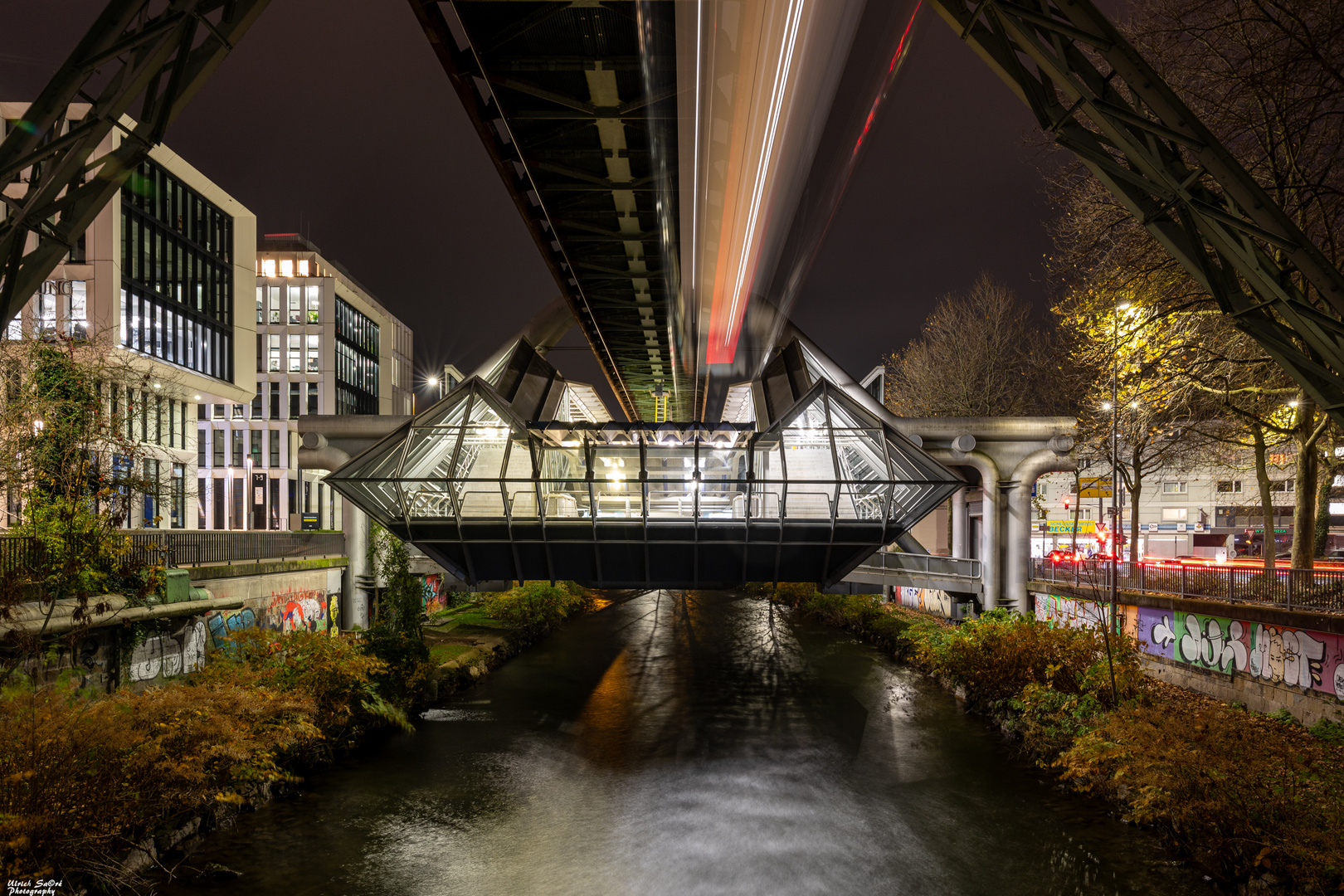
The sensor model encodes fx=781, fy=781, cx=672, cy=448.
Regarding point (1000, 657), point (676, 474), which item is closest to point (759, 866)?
point (676, 474)

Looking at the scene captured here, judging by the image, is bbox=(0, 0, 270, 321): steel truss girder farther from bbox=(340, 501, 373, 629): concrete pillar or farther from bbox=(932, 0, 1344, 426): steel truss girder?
bbox=(340, 501, 373, 629): concrete pillar

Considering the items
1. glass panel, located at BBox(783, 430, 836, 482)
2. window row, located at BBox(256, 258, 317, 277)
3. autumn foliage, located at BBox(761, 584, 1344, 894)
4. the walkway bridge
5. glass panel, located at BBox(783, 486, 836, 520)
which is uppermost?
window row, located at BBox(256, 258, 317, 277)

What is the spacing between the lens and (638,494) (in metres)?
18.5

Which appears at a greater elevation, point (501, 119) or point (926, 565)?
point (501, 119)

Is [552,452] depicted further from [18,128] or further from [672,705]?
[18,128]

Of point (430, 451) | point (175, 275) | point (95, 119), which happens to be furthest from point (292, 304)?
point (95, 119)

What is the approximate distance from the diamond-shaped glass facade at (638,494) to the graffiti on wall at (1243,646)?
766cm

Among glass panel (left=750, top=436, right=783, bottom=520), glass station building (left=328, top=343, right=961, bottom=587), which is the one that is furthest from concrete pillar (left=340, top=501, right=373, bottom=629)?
glass panel (left=750, top=436, right=783, bottom=520)

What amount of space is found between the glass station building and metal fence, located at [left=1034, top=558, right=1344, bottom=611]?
536 cm

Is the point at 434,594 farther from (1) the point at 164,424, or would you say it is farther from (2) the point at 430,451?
(1) the point at 164,424

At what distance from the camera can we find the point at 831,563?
65.7ft

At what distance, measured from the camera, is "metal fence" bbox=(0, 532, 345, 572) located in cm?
1592

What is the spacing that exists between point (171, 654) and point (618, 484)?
10.9m

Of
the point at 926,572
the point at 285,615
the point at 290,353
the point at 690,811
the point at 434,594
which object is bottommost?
the point at 690,811
